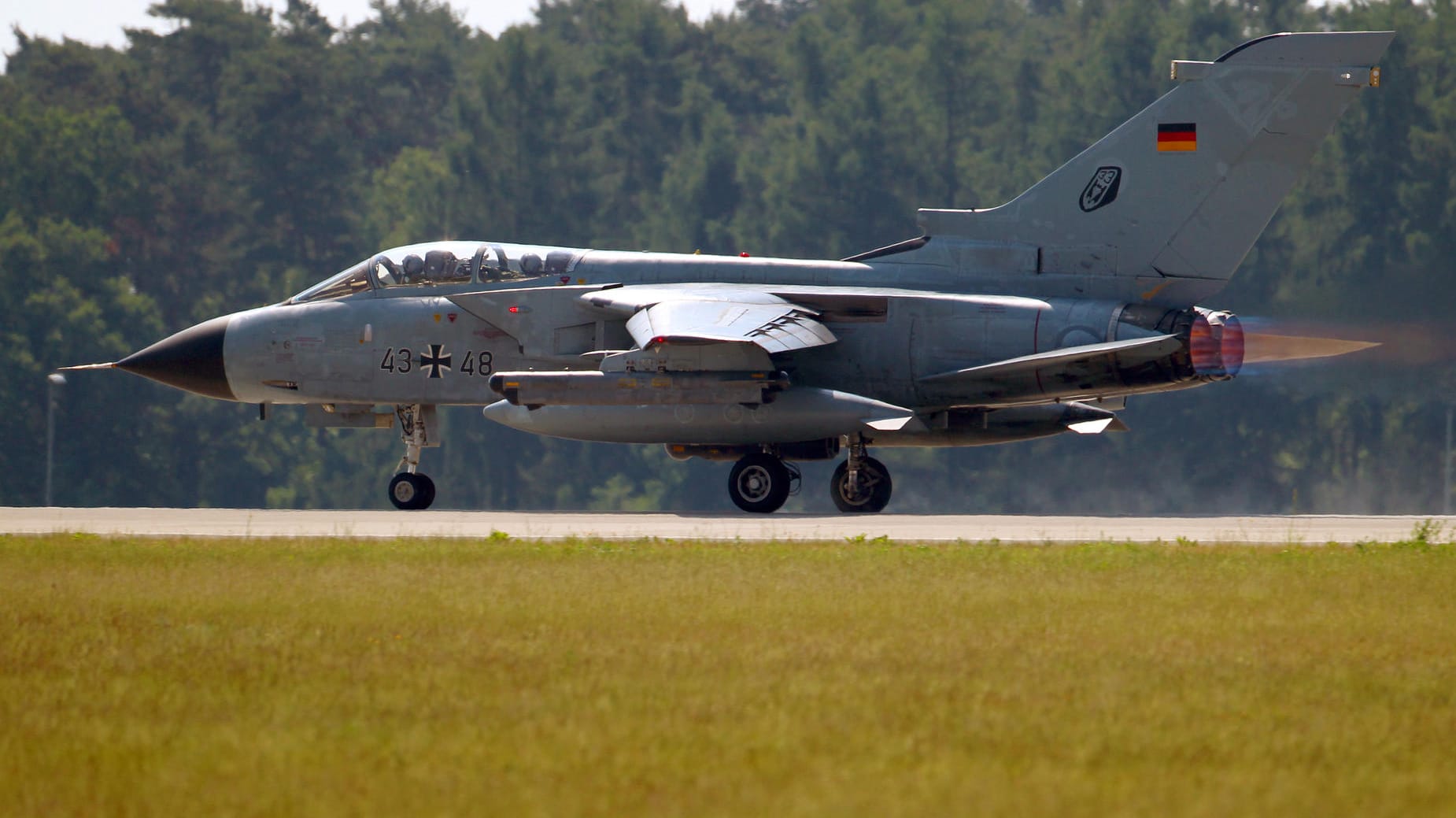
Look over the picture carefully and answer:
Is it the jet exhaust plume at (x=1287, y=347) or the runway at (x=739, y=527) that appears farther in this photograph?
the jet exhaust plume at (x=1287, y=347)

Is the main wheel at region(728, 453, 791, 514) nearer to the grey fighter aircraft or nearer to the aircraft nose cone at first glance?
the grey fighter aircraft

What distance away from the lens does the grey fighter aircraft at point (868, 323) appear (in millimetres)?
18688

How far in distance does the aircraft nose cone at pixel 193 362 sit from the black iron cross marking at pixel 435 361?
2684 mm

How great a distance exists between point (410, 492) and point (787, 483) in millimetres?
5001

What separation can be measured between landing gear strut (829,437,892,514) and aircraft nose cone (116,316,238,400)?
7.92 metres

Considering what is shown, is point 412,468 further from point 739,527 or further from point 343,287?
point 739,527

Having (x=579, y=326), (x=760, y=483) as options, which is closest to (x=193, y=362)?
(x=579, y=326)

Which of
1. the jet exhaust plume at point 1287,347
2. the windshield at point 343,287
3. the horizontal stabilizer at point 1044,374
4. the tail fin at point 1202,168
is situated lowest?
the horizontal stabilizer at point 1044,374

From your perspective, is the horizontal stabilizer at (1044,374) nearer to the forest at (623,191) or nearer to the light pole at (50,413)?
the forest at (623,191)

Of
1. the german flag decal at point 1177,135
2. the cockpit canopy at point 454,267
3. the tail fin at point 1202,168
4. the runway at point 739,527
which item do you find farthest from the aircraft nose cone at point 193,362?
the german flag decal at point 1177,135

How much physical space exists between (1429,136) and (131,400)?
40239 millimetres

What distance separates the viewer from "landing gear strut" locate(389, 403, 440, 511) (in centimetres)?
2172

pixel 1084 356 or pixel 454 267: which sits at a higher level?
pixel 454 267

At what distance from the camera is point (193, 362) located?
21875 mm
